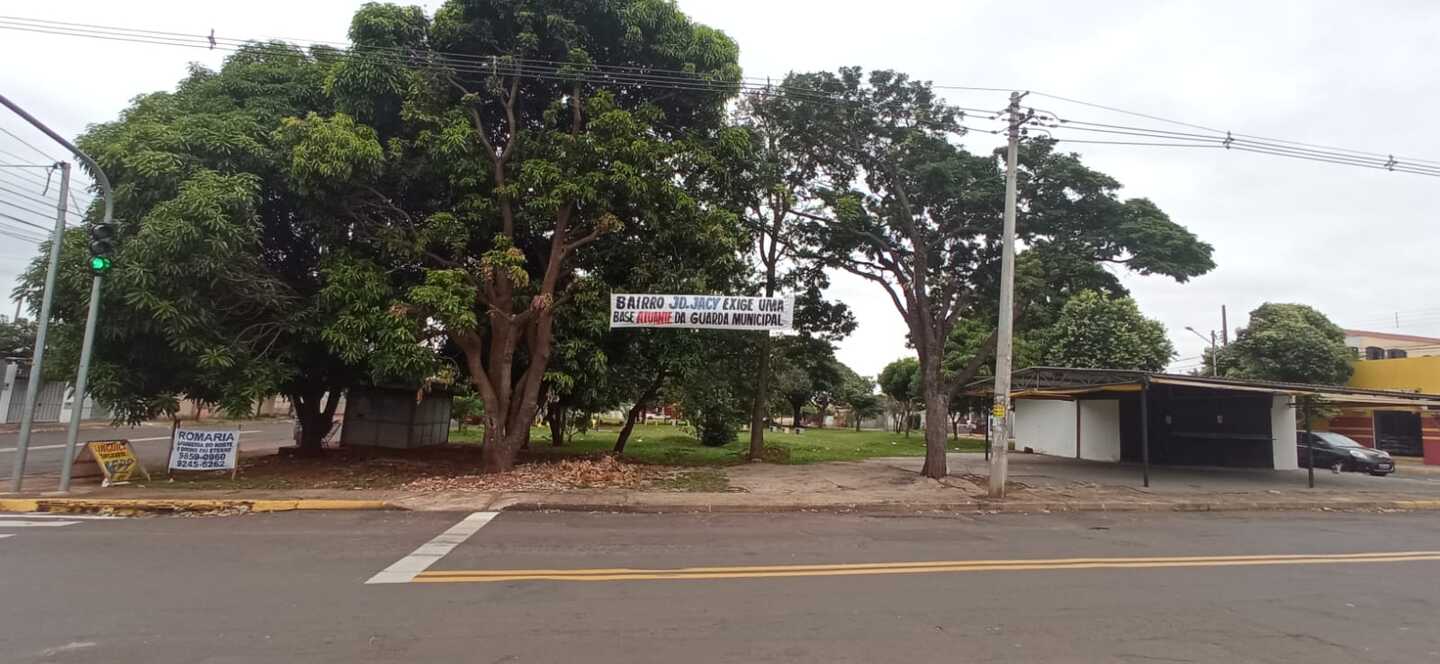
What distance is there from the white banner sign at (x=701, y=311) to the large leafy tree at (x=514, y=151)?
1366 millimetres

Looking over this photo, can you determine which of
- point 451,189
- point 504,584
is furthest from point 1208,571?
point 451,189

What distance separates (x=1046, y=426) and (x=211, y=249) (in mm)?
30459

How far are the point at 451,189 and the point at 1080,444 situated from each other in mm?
25247

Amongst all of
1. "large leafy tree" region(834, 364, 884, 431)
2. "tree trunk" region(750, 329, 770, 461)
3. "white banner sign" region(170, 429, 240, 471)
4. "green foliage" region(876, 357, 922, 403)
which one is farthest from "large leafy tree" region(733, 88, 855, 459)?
"large leafy tree" region(834, 364, 884, 431)

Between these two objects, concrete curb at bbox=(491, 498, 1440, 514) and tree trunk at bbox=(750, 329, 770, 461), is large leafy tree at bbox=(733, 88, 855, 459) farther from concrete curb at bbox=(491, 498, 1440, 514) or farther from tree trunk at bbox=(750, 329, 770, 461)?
concrete curb at bbox=(491, 498, 1440, 514)

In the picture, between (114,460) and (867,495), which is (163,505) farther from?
(867,495)

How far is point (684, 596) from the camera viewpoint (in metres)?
6.25

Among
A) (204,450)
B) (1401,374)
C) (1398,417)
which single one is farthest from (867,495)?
(1398,417)

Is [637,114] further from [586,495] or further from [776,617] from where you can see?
[776,617]

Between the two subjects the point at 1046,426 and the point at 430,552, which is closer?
the point at 430,552

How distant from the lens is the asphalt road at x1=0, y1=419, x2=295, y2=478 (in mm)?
17236

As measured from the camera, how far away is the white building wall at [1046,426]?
1172 inches

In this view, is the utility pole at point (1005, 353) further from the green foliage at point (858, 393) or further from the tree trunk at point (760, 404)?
the green foliage at point (858, 393)

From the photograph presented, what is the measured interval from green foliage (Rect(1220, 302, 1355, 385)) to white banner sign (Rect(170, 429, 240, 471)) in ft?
129
